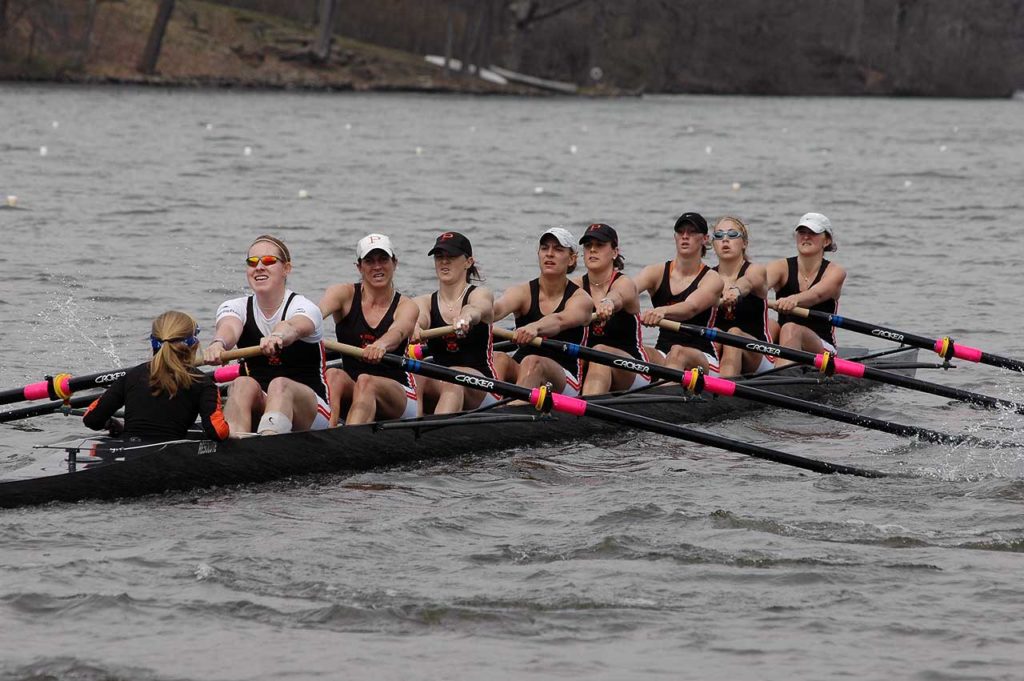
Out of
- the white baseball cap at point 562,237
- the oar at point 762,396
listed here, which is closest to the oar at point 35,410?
the oar at point 762,396

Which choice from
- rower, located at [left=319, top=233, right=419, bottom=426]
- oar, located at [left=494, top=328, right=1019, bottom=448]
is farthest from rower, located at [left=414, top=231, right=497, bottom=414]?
oar, located at [left=494, top=328, right=1019, bottom=448]

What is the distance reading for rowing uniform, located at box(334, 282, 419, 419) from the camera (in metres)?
10.6

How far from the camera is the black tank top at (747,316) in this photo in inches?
525

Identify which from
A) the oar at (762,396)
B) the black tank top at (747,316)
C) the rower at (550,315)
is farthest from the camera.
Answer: the black tank top at (747,316)

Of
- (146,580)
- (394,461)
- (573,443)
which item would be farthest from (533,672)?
(573,443)

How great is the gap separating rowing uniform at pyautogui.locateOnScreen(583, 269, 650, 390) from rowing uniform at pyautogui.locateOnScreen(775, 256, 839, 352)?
212 centimetres

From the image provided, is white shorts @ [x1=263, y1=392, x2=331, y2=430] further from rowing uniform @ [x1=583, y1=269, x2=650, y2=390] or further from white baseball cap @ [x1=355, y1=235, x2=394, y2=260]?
rowing uniform @ [x1=583, y1=269, x2=650, y2=390]

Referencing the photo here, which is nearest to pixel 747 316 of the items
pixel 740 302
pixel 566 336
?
pixel 740 302

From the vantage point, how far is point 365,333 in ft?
34.7

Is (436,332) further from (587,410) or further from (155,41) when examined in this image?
(155,41)

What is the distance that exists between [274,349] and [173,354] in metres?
0.78

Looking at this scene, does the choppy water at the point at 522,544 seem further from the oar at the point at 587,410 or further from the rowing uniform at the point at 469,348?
the rowing uniform at the point at 469,348

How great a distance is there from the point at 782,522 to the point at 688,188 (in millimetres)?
23320

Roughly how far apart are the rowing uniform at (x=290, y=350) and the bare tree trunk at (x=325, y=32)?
56.9 metres
